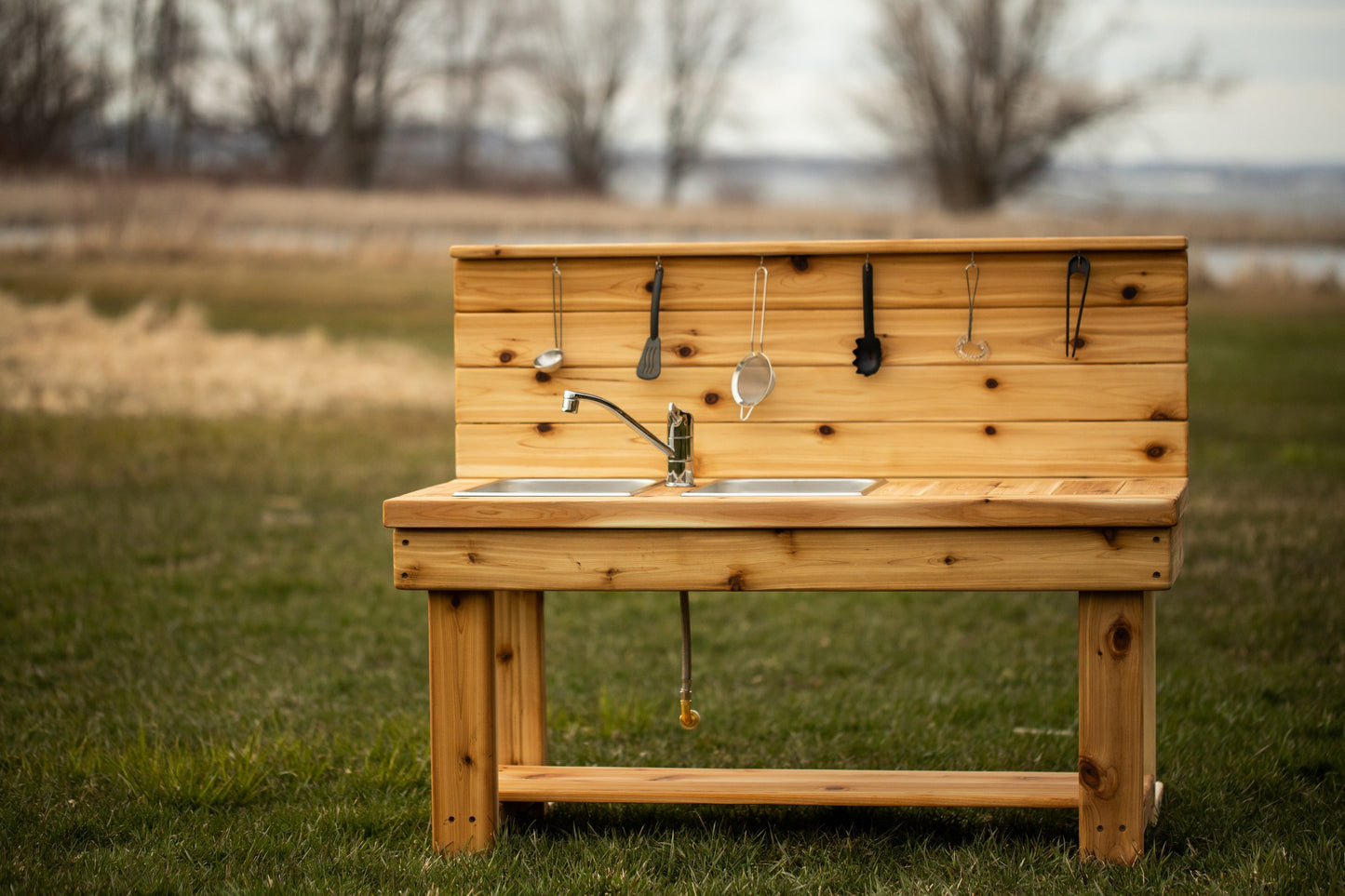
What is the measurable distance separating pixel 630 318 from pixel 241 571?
3.33 m

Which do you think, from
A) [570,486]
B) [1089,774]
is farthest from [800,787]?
[570,486]

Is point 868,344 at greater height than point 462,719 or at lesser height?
greater

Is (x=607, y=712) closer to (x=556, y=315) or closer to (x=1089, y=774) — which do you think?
(x=556, y=315)

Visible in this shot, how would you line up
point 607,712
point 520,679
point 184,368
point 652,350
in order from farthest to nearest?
1. point 184,368
2. point 607,712
3. point 520,679
4. point 652,350

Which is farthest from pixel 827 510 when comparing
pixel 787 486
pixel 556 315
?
pixel 556 315

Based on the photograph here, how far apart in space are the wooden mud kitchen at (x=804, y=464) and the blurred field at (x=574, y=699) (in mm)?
184

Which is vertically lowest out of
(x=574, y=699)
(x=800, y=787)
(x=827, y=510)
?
(x=574, y=699)

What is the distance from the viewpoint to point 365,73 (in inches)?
642

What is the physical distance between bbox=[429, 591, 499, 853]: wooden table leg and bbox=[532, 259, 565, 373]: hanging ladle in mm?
598

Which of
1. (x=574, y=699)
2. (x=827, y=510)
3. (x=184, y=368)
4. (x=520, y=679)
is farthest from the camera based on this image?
(x=184, y=368)

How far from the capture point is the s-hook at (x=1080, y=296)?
9.78 feet

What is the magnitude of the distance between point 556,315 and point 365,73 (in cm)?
1423

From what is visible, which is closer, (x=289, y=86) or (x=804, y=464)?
(x=804, y=464)

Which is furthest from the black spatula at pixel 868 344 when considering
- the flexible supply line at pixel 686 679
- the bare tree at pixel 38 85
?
the bare tree at pixel 38 85
